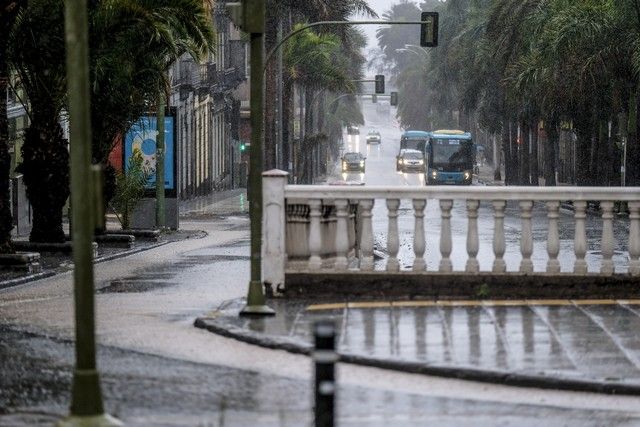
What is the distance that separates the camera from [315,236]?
52.7ft

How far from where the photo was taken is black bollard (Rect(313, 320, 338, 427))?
6945mm

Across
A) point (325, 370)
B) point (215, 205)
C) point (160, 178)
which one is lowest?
point (215, 205)

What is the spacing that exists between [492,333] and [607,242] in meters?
3.46

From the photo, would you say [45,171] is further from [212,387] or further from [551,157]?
[551,157]

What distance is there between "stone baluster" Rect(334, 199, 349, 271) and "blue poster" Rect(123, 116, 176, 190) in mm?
23147

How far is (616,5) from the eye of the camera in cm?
4838

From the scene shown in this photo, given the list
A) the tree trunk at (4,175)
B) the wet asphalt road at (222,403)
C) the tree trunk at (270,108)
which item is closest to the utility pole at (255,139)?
the wet asphalt road at (222,403)

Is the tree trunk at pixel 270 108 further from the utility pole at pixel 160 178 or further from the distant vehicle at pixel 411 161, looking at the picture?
the distant vehicle at pixel 411 161

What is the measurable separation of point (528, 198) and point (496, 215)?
411 millimetres

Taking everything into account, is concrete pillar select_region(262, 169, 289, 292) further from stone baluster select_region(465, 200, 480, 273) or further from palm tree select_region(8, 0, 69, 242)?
palm tree select_region(8, 0, 69, 242)

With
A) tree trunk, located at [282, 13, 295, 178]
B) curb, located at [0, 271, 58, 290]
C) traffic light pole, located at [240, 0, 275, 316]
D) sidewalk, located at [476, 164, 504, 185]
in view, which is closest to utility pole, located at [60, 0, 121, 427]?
traffic light pole, located at [240, 0, 275, 316]

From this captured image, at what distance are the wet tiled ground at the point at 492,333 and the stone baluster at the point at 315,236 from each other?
2.25 feet

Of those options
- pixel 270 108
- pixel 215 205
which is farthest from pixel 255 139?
pixel 215 205

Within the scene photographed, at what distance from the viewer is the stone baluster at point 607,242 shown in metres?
16.0
